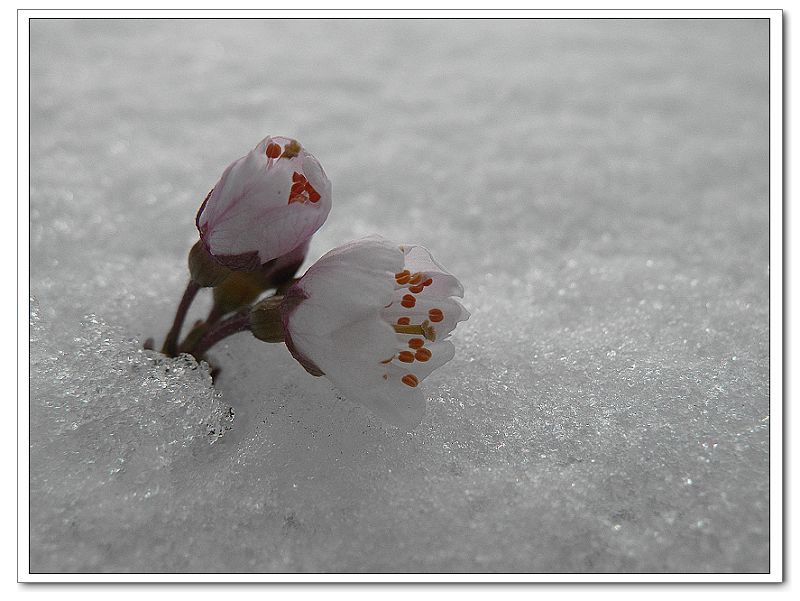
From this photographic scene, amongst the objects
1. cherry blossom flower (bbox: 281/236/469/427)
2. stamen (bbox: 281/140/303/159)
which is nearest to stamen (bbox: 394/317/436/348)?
cherry blossom flower (bbox: 281/236/469/427)

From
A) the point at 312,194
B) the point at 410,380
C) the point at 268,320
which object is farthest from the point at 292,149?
the point at 410,380

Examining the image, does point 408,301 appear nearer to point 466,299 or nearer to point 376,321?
point 376,321

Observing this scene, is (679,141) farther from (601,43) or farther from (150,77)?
(150,77)

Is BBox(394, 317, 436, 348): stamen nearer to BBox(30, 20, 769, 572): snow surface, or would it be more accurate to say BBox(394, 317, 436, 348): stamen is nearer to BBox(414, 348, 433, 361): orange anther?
BBox(414, 348, 433, 361): orange anther

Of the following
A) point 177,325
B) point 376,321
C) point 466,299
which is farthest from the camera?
point 466,299

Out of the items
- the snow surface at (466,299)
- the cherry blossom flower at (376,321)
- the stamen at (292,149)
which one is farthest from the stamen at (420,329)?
the stamen at (292,149)
